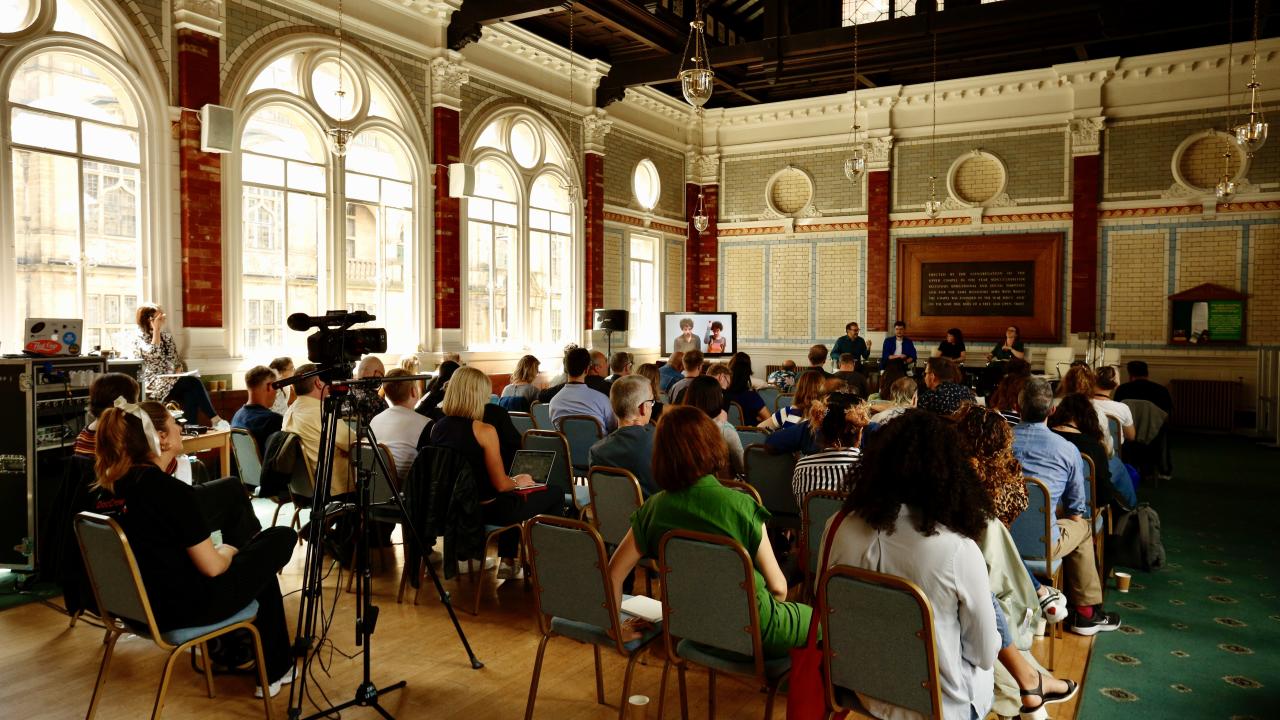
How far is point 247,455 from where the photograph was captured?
5.22 metres

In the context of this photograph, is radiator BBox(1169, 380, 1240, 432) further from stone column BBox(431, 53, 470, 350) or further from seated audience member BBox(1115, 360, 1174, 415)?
stone column BBox(431, 53, 470, 350)

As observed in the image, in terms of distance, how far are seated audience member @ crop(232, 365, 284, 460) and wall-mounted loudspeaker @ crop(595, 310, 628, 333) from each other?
245 inches

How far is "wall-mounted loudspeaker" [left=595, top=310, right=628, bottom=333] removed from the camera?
11422 millimetres

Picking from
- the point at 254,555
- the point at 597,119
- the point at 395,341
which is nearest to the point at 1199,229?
the point at 597,119

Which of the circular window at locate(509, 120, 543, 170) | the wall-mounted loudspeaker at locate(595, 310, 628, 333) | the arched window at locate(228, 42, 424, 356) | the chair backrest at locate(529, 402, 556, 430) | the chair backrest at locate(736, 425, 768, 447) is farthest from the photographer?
the wall-mounted loudspeaker at locate(595, 310, 628, 333)

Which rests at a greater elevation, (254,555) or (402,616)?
(254,555)

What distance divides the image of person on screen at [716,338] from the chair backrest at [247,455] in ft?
29.2

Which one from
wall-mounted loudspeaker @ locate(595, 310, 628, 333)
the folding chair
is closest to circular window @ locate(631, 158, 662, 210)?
wall-mounted loudspeaker @ locate(595, 310, 628, 333)

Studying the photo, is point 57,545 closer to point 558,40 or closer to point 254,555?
point 254,555

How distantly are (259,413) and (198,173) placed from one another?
10.1 ft

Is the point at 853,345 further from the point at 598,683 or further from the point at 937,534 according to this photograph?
the point at 937,534

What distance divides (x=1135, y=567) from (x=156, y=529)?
486 cm

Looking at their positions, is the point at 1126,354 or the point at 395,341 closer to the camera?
the point at 395,341

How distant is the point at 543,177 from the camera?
464 inches
